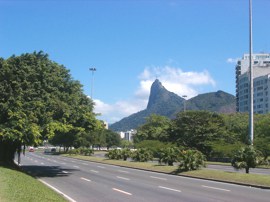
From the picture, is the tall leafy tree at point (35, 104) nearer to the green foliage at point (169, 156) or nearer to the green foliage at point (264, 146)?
the green foliage at point (169, 156)

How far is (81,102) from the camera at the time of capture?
3219 centimetres

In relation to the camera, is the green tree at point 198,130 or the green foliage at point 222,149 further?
→ the green tree at point 198,130

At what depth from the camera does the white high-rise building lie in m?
152

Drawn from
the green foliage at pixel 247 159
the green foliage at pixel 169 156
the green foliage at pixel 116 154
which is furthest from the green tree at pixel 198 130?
the green foliage at pixel 247 159

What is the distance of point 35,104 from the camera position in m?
26.1

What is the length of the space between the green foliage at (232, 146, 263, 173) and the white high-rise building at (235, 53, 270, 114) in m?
120

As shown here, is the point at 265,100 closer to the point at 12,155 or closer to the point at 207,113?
the point at 207,113

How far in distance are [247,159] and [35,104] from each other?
45.5 feet

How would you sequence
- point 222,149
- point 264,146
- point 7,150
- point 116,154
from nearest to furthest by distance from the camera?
point 7,150 → point 264,146 → point 116,154 → point 222,149

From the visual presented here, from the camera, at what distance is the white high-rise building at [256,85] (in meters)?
152

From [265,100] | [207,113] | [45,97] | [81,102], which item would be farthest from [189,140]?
[265,100]

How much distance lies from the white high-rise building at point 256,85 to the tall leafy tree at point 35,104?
118840mm

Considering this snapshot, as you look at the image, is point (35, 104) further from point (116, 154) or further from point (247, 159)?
point (116, 154)

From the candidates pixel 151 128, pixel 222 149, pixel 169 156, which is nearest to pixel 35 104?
pixel 169 156
